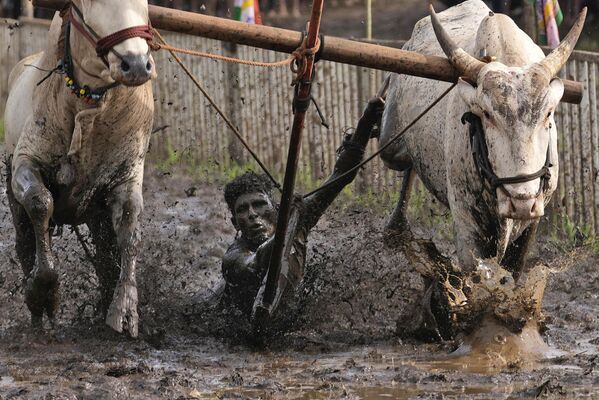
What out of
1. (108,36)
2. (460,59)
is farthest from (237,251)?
(108,36)

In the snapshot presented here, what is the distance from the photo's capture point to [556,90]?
7156 mm

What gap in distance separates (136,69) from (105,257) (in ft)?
6.14

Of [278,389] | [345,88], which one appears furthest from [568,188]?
[278,389]

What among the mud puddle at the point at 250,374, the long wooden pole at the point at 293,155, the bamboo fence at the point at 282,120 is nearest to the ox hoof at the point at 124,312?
the mud puddle at the point at 250,374

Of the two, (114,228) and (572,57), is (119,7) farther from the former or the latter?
(572,57)

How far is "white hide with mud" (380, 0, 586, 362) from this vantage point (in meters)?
6.96

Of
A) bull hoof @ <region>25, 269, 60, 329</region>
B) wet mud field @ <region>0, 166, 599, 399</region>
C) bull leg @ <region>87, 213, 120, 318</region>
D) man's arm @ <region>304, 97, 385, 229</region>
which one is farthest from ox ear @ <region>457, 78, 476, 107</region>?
bull hoof @ <region>25, 269, 60, 329</region>

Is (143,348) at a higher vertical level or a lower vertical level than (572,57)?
lower

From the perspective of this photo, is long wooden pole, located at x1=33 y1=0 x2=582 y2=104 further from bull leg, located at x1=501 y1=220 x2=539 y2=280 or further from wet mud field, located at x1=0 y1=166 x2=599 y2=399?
wet mud field, located at x1=0 y1=166 x2=599 y2=399

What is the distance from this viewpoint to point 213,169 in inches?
572

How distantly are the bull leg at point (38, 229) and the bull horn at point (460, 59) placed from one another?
7.45 feet

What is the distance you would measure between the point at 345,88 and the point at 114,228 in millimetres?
5821

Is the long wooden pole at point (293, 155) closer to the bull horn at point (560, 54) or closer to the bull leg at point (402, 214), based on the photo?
the bull horn at point (560, 54)

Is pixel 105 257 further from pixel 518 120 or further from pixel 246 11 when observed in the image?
pixel 246 11
